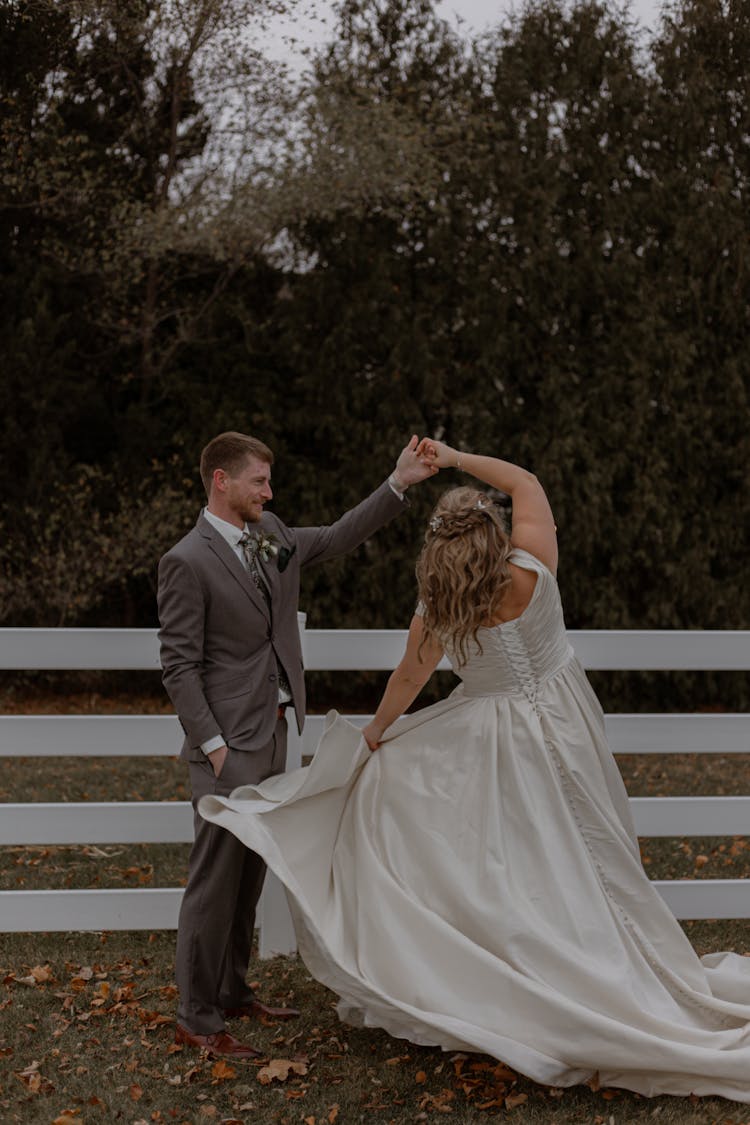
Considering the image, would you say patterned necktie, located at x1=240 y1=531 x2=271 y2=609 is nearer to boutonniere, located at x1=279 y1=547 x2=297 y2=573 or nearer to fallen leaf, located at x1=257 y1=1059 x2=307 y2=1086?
boutonniere, located at x1=279 y1=547 x2=297 y2=573

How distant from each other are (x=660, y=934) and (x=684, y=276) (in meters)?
9.59

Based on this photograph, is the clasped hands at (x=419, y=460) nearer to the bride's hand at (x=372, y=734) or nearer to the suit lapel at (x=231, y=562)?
the suit lapel at (x=231, y=562)

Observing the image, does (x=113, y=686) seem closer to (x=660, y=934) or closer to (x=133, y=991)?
(x=133, y=991)

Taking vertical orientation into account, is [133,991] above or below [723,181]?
below

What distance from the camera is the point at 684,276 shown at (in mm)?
12680

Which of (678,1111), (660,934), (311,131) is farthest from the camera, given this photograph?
(311,131)

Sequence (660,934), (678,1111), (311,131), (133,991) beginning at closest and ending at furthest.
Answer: (678,1111) → (660,934) → (133,991) → (311,131)

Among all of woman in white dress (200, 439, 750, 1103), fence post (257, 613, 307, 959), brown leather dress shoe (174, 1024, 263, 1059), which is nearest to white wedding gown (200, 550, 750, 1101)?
woman in white dress (200, 439, 750, 1103)

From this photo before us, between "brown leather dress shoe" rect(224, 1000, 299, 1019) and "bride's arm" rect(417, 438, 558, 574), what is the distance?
196cm

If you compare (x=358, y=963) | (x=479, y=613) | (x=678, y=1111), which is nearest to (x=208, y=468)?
(x=479, y=613)

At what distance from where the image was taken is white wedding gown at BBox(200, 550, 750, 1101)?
392 centimetres

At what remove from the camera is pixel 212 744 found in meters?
4.33

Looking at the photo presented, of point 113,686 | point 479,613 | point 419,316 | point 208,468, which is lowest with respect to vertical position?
point 113,686

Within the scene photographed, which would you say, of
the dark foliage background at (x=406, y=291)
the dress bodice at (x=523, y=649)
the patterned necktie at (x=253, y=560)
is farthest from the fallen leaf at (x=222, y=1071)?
the dark foliage background at (x=406, y=291)
